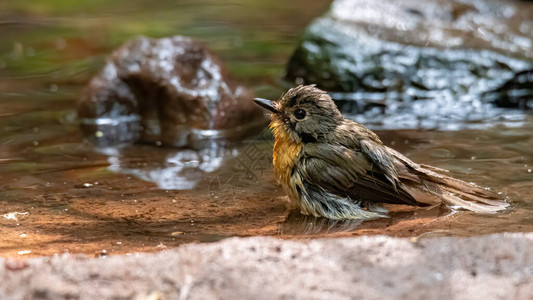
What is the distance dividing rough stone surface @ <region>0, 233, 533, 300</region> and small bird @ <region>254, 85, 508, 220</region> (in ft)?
4.14

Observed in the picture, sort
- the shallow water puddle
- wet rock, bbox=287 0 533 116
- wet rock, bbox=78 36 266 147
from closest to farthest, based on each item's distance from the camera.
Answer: the shallow water puddle → wet rock, bbox=78 36 266 147 → wet rock, bbox=287 0 533 116

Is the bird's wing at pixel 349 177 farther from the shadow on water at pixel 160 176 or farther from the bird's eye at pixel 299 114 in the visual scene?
the bird's eye at pixel 299 114

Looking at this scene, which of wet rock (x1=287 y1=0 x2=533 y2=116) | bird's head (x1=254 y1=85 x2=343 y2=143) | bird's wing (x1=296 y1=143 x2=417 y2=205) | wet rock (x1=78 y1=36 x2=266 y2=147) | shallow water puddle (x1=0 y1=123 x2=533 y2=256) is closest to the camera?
shallow water puddle (x1=0 y1=123 x2=533 y2=256)

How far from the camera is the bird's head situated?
525 cm

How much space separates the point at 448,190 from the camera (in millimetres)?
5203

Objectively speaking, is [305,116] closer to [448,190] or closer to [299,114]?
[299,114]

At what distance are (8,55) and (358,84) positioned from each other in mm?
5230

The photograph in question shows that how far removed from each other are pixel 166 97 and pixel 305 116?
3263 millimetres

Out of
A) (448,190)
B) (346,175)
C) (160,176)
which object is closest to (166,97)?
(160,176)

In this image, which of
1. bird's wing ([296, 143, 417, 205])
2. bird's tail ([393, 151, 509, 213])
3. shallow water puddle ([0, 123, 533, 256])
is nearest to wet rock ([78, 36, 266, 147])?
shallow water puddle ([0, 123, 533, 256])

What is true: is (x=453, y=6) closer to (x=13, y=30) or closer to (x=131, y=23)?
(x=131, y=23)

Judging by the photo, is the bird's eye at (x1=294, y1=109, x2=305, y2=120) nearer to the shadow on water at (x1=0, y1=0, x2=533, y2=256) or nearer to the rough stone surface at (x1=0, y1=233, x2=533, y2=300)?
the shadow on water at (x1=0, y1=0, x2=533, y2=256)

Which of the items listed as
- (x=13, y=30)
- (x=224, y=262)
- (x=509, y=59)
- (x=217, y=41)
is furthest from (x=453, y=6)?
(x=224, y=262)

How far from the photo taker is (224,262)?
3.54m
